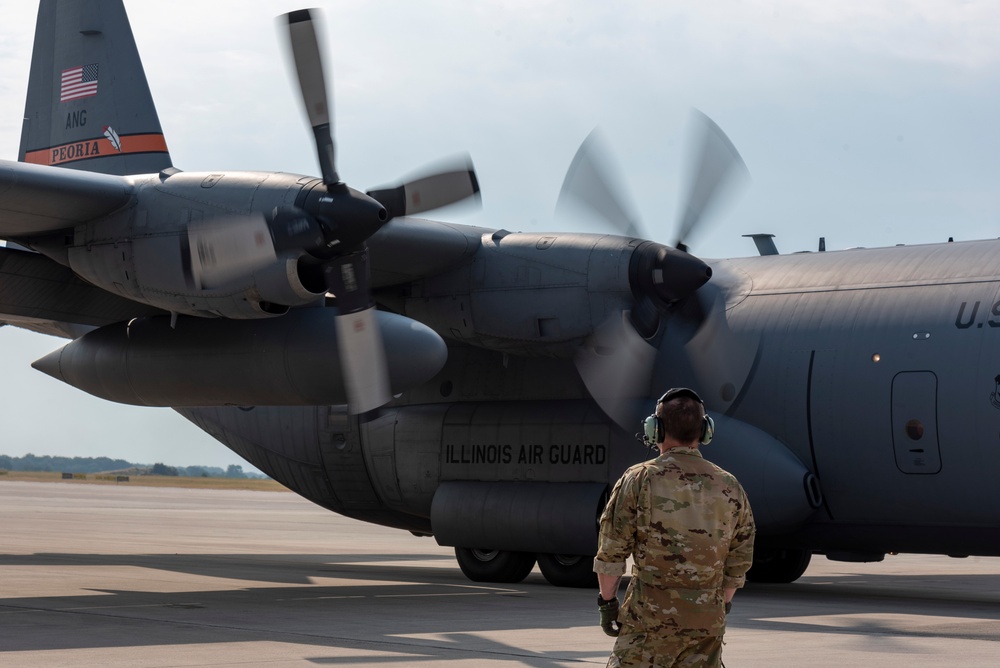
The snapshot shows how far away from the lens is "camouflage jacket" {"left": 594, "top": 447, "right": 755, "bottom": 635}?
18.1 feet

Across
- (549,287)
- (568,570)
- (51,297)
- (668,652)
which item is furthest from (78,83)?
(668,652)

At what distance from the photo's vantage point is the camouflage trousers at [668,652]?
5477 mm

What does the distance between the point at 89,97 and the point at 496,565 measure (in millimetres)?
9181

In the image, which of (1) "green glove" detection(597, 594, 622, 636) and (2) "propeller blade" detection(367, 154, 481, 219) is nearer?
(1) "green glove" detection(597, 594, 622, 636)

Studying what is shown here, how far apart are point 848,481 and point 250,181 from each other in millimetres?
7805

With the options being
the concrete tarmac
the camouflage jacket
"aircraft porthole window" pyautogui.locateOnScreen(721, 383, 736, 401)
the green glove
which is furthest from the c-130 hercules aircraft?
the green glove

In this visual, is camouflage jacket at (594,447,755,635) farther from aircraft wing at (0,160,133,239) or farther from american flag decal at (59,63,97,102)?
american flag decal at (59,63,97,102)

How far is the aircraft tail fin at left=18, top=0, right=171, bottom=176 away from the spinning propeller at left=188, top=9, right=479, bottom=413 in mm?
4850

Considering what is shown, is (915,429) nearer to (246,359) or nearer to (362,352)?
(362,352)

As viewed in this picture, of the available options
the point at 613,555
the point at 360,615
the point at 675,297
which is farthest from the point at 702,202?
the point at 613,555

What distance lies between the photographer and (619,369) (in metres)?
16.4

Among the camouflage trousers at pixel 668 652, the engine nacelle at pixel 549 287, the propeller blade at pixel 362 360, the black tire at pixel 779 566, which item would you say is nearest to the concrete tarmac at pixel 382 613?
the black tire at pixel 779 566

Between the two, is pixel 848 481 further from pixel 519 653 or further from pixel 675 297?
pixel 519 653

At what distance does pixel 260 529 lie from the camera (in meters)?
34.1
